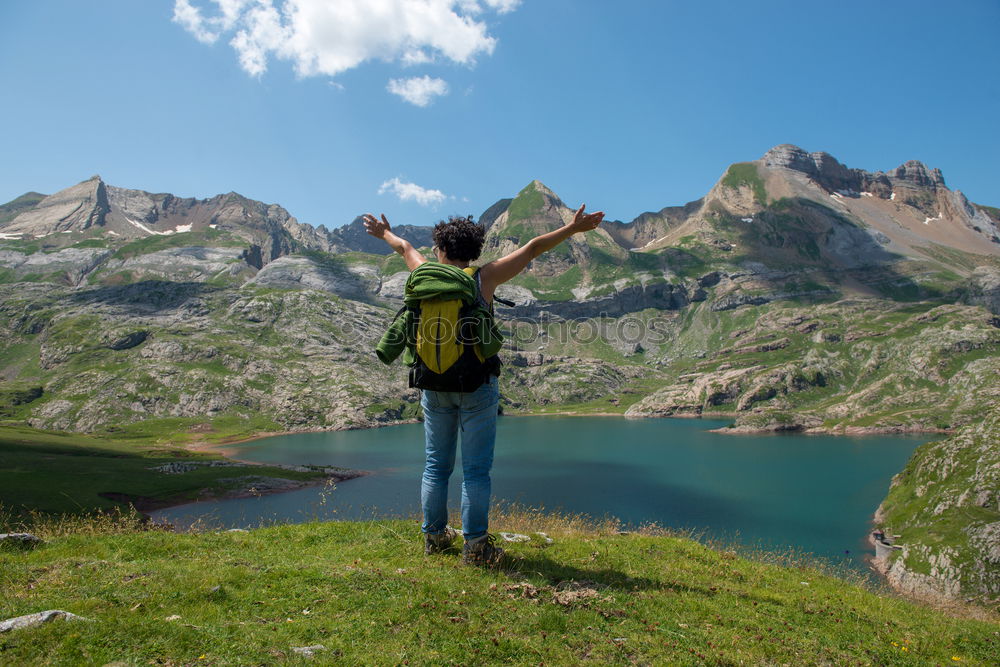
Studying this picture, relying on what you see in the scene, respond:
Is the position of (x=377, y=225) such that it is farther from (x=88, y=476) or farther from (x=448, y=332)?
(x=88, y=476)

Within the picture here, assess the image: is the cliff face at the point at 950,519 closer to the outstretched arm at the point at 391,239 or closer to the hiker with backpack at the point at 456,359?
the hiker with backpack at the point at 456,359

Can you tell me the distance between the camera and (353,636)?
5.39 meters

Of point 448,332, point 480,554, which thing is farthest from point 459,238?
point 480,554

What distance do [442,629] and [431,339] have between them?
3.55m

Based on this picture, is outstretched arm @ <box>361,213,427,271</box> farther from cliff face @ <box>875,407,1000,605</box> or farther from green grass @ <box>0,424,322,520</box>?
green grass @ <box>0,424,322,520</box>

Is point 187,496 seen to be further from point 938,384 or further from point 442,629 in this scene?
point 938,384

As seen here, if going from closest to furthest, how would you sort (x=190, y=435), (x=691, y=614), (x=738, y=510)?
(x=691, y=614)
(x=738, y=510)
(x=190, y=435)

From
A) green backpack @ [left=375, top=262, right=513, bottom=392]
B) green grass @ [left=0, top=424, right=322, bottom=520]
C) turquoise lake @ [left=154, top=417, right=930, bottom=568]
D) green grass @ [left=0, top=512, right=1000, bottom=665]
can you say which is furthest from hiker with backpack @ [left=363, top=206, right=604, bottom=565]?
green grass @ [left=0, top=424, right=322, bottom=520]

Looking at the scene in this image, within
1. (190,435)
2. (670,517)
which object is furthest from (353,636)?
(190,435)

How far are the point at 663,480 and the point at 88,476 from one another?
347 feet

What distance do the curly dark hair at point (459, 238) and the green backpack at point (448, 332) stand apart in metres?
0.66

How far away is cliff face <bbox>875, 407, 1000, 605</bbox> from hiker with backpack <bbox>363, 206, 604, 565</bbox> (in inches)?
2049

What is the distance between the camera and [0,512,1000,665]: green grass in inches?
199

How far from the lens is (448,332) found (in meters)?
7.25
